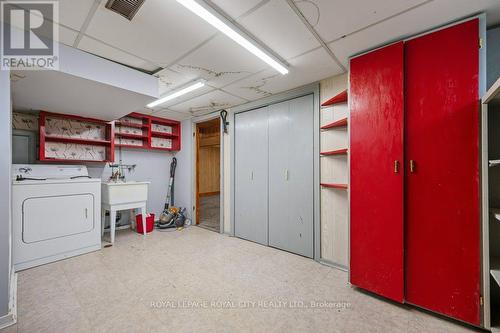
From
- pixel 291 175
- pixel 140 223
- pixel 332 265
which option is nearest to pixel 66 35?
pixel 291 175

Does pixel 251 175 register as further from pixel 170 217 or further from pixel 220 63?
pixel 170 217

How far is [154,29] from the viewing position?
1.75 meters

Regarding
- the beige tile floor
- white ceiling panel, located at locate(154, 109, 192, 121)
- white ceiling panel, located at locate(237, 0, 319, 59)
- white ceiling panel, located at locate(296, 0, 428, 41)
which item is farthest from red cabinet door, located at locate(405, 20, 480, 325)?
white ceiling panel, located at locate(154, 109, 192, 121)

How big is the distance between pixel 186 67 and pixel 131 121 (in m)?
2.64

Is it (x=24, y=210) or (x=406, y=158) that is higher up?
(x=406, y=158)

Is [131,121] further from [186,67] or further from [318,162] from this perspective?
[318,162]

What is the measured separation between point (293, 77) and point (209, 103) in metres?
1.67

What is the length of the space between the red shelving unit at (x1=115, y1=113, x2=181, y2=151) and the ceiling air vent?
3.12 m

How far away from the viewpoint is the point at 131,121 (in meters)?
4.36

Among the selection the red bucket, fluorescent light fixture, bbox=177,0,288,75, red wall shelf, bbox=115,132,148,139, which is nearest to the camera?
fluorescent light fixture, bbox=177,0,288,75

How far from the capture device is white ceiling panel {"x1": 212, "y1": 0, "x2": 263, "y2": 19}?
4.81ft

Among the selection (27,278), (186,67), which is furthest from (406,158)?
(27,278)

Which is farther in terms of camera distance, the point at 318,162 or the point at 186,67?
the point at 318,162

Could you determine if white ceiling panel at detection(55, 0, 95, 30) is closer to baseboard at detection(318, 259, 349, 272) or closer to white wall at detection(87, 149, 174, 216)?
white wall at detection(87, 149, 174, 216)
